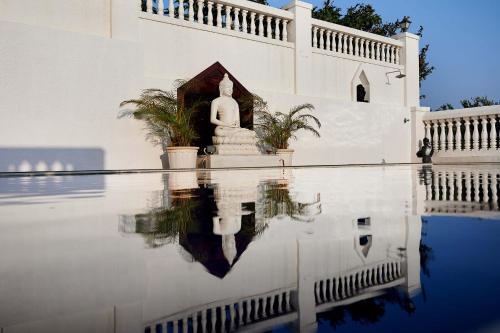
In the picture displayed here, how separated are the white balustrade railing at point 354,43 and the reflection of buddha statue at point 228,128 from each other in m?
3.56


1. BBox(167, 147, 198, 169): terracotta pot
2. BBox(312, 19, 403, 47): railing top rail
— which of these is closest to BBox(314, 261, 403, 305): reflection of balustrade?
BBox(167, 147, 198, 169): terracotta pot

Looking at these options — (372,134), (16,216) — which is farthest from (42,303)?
(372,134)

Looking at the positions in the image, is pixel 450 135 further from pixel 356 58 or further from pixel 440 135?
pixel 356 58

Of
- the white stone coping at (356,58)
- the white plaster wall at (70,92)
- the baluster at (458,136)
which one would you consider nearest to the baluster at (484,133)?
the baluster at (458,136)

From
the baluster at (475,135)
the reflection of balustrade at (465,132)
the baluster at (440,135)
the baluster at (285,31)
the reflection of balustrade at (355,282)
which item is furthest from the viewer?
the baluster at (440,135)

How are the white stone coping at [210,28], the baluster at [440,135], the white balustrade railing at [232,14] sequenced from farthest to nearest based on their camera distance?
1. the baluster at [440,135]
2. the white balustrade railing at [232,14]
3. the white stone coping at [210,28]

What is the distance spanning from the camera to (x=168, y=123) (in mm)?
7930

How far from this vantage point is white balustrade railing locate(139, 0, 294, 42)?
907cm

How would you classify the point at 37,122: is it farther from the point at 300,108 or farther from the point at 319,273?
the point at 319,273

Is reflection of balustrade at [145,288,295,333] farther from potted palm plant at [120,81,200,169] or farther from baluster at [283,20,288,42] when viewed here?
baluster at [283,20,288,42]

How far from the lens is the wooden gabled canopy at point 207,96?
9117 millimetres

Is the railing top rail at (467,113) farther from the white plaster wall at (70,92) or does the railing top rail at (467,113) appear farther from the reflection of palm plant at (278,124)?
the white plaster wall at (70,92)

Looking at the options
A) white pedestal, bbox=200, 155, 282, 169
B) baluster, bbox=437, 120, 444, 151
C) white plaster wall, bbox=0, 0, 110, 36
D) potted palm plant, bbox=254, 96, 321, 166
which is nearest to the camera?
white plaster wall, bbox=0, 0, 110, 36

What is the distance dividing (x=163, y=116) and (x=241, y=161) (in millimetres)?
1874
